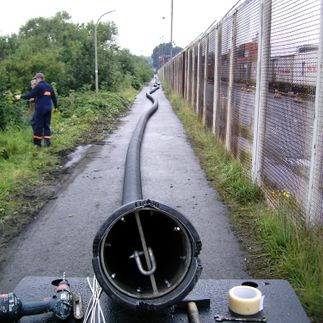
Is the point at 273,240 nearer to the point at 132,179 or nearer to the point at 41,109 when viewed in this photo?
the point at 132,179

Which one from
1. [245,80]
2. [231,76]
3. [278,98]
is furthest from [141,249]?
[231,76]

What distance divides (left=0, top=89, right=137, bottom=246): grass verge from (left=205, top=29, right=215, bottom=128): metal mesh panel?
2.80 meters

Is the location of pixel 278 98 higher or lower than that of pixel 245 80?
lower

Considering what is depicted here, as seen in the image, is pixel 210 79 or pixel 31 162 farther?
pixel 210 79

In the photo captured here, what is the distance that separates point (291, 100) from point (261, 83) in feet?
3.65

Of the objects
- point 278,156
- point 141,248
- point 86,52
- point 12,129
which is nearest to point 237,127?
point 278,156

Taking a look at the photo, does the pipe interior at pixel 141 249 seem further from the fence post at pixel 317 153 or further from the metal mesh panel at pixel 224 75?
the metal mesh panel at pixel 224 75

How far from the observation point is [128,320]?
107 inches

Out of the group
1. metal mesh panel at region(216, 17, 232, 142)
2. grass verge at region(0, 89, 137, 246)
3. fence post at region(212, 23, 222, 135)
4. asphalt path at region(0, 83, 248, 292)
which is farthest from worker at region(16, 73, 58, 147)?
metal mesh panel at region(216, 17, 232, 142)

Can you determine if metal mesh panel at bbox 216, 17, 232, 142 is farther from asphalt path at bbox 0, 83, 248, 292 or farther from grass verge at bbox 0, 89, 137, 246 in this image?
grass verge at bbox 0, 89, 137, 246

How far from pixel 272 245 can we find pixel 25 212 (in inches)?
117

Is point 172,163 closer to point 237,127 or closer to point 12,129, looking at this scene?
point 237,127

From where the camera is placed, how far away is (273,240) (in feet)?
14.4

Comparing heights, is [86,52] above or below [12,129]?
above
